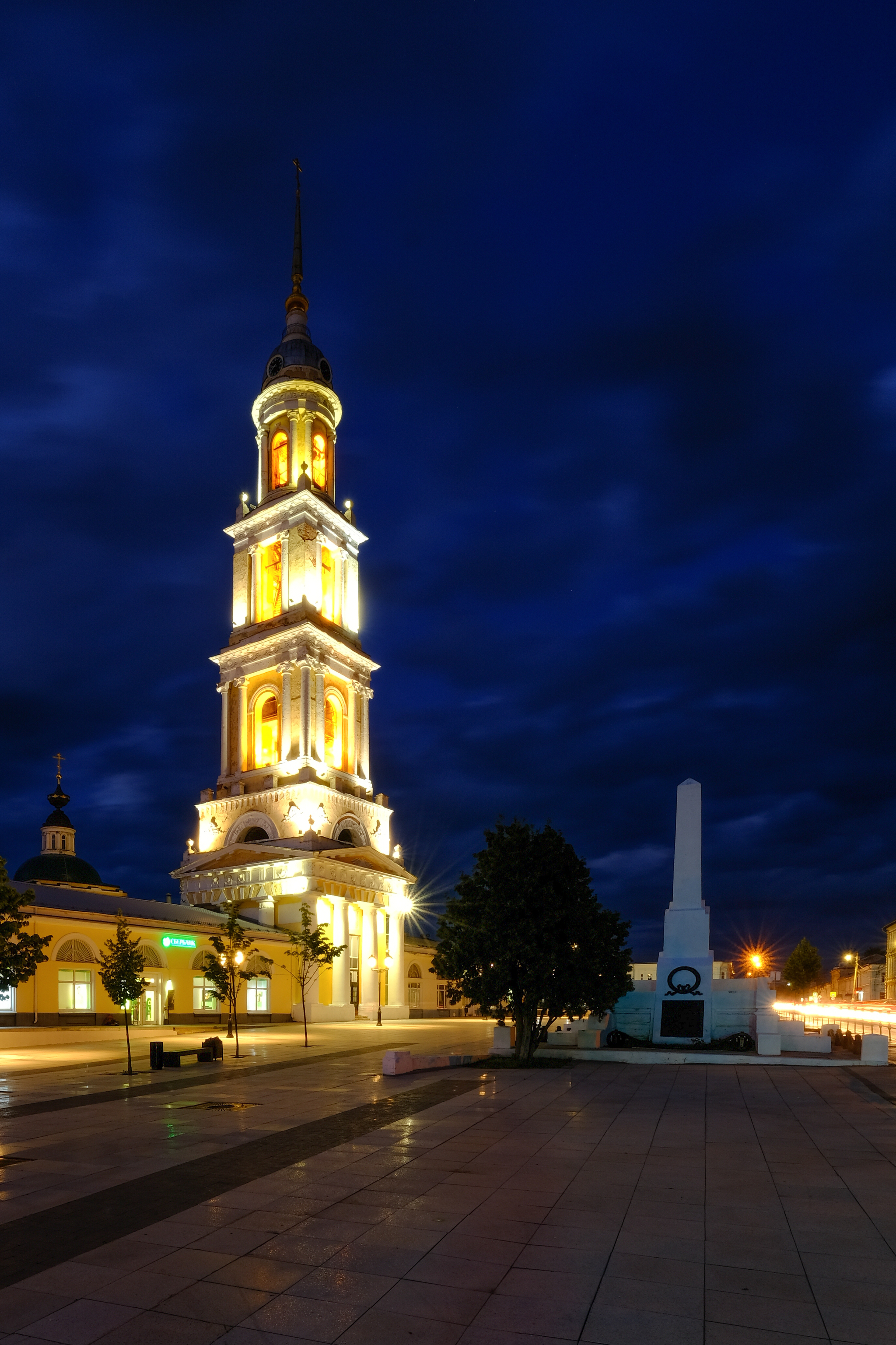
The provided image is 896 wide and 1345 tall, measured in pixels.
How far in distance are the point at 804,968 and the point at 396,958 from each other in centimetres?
6733

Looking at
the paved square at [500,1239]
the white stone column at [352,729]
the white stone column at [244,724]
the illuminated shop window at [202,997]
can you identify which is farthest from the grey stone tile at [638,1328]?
the white stone column at [244,724]

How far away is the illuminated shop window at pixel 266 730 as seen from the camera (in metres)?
73.2

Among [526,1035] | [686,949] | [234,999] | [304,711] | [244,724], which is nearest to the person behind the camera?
[526,1035]

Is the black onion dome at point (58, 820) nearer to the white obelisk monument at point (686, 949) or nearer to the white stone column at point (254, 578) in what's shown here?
the white stone column at point (254, 578)

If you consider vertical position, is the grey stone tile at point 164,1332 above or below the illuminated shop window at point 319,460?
below

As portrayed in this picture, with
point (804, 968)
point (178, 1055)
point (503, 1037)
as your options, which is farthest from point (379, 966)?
point (804, 968)

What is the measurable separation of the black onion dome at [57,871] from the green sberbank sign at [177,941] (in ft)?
101

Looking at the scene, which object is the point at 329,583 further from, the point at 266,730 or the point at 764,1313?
the point at 764,1313

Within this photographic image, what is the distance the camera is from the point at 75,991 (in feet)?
135

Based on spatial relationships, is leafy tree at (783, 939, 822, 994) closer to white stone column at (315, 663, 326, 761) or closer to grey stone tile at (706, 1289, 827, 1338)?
white stone column at (315, 663, 326, 761)

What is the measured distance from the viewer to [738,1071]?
24750mm

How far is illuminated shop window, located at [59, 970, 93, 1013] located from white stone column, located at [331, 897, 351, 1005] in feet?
67.5

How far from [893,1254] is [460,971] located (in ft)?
62.2

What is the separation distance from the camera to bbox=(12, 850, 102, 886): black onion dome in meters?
76.0
